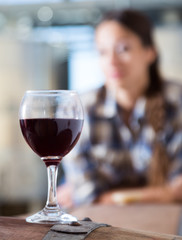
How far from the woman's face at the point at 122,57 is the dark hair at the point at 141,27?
0.03 meters

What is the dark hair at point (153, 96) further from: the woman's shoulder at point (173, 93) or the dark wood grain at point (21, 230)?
the dark wood grain at point (21, 230)

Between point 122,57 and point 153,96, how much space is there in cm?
27

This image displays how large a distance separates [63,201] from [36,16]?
5.61m

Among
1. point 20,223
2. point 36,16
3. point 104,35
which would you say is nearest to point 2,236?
point 20,223

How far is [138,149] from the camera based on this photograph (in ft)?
7.93

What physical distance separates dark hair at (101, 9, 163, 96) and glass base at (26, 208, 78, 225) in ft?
5.93

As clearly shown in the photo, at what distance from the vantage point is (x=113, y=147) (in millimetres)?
2434

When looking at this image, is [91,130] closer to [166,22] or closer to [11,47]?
[166,22]

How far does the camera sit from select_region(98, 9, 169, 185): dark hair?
7.83 ft

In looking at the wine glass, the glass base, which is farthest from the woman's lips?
the glass base

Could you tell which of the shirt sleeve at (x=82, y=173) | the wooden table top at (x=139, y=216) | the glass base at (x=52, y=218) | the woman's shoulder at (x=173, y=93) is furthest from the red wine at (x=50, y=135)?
the woman's shoulder at (x=173, y=93)

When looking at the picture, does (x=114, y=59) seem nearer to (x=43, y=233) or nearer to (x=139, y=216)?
(x=139, y=216)

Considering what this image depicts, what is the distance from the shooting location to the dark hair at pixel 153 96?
2387 millimetres

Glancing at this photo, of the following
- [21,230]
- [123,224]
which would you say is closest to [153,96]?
[123,224]
